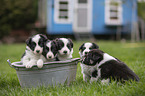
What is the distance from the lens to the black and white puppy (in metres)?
2.83

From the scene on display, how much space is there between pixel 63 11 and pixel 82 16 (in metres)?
1.48

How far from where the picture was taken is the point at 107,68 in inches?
113

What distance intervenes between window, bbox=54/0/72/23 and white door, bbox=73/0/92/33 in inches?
18.4

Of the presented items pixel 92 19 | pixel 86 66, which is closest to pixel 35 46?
pixel 86 66

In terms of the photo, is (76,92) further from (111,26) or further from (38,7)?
(38,7)

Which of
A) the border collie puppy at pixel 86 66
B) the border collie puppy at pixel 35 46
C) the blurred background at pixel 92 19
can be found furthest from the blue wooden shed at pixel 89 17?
the border collie puppy at pixel 35 46

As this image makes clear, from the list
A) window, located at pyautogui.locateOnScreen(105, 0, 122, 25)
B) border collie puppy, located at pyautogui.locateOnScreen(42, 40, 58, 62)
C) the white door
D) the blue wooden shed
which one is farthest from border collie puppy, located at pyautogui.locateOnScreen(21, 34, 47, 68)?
window, located at pyautogui.locateOnScreen(105, 0, 122, 25)

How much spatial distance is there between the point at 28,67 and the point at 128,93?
1466 mm

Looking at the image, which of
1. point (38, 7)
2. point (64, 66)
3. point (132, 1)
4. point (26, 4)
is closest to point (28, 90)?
point (64, 66)

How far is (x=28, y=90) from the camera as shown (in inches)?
113

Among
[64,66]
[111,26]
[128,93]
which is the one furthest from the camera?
[111,26]

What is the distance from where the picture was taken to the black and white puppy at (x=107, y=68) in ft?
9.27

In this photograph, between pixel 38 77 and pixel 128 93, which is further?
pixel 38 77

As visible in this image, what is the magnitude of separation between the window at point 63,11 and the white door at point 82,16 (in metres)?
0.47
